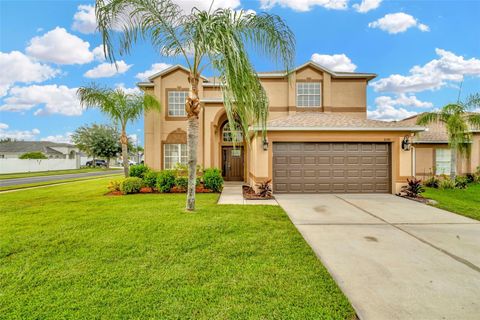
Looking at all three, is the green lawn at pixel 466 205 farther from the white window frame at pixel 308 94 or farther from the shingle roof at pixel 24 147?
the shingle roof at pixel 24 147

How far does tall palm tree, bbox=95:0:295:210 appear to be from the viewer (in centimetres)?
536

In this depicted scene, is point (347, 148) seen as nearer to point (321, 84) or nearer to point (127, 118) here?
point (321, 84)

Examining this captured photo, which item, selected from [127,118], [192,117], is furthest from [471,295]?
[127,118]

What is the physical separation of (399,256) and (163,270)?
4382 millimetres

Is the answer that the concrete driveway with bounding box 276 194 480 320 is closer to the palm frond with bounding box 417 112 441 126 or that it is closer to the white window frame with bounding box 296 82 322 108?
the palm frond with bounding box 417 112 441 126

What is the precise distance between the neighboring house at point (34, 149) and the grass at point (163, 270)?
42.7 metres

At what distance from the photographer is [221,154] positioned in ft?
53.0

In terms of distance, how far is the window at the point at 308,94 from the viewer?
51.8 ft

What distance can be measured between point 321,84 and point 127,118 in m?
13.0

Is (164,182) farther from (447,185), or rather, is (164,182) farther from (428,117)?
(447,185)

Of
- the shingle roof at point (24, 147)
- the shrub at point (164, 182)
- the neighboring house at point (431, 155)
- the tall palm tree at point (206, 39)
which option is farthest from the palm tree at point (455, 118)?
the shingle roof at point (24, 147)

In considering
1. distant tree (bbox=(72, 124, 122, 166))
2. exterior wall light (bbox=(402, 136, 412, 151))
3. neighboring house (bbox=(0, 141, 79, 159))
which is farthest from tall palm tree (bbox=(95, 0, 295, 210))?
neighboring house (bbox=(0, 141, 79, 159))

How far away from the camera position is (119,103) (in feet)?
44.4

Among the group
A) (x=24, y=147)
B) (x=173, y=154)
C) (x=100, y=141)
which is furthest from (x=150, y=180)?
(x=24, y=147)
